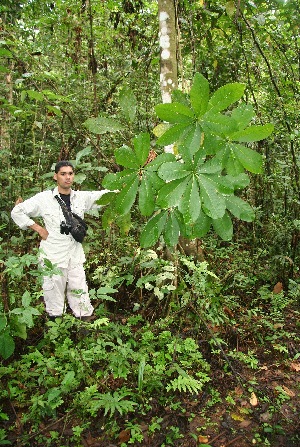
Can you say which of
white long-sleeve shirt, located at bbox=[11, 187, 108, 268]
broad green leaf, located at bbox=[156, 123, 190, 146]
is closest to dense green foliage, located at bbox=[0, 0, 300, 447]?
broad green leaf, located at bbox=[156, 123, 190, 146]

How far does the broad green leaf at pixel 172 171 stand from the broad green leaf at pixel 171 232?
0.38 m

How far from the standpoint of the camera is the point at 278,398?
8.82 ft

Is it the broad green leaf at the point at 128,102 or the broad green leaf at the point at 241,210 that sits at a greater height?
the broad green leaf at the point at 128,102

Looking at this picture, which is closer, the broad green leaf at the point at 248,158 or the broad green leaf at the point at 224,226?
the broad green leaf at the point at 248,158

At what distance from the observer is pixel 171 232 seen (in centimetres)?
198

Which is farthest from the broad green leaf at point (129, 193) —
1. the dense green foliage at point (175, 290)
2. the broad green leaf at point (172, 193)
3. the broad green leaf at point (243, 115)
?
the broad green leaf at point (243, 115)

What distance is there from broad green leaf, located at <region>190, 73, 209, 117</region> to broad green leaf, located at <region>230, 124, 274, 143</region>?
0.20m

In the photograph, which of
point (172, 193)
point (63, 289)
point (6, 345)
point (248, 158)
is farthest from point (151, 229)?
point (63, 289)

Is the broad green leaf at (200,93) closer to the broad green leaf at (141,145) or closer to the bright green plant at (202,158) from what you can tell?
the bright green plant at (202,158)

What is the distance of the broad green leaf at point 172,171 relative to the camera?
166 cm

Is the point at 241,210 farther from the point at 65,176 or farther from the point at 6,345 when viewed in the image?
the point at 65,176

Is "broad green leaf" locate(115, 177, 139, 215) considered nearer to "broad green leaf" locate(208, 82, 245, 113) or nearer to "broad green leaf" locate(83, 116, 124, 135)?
"broad green leaf" locate(83, 116, 124, 135)

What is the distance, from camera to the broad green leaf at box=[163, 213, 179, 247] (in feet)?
6.47

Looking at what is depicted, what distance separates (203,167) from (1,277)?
174cm
